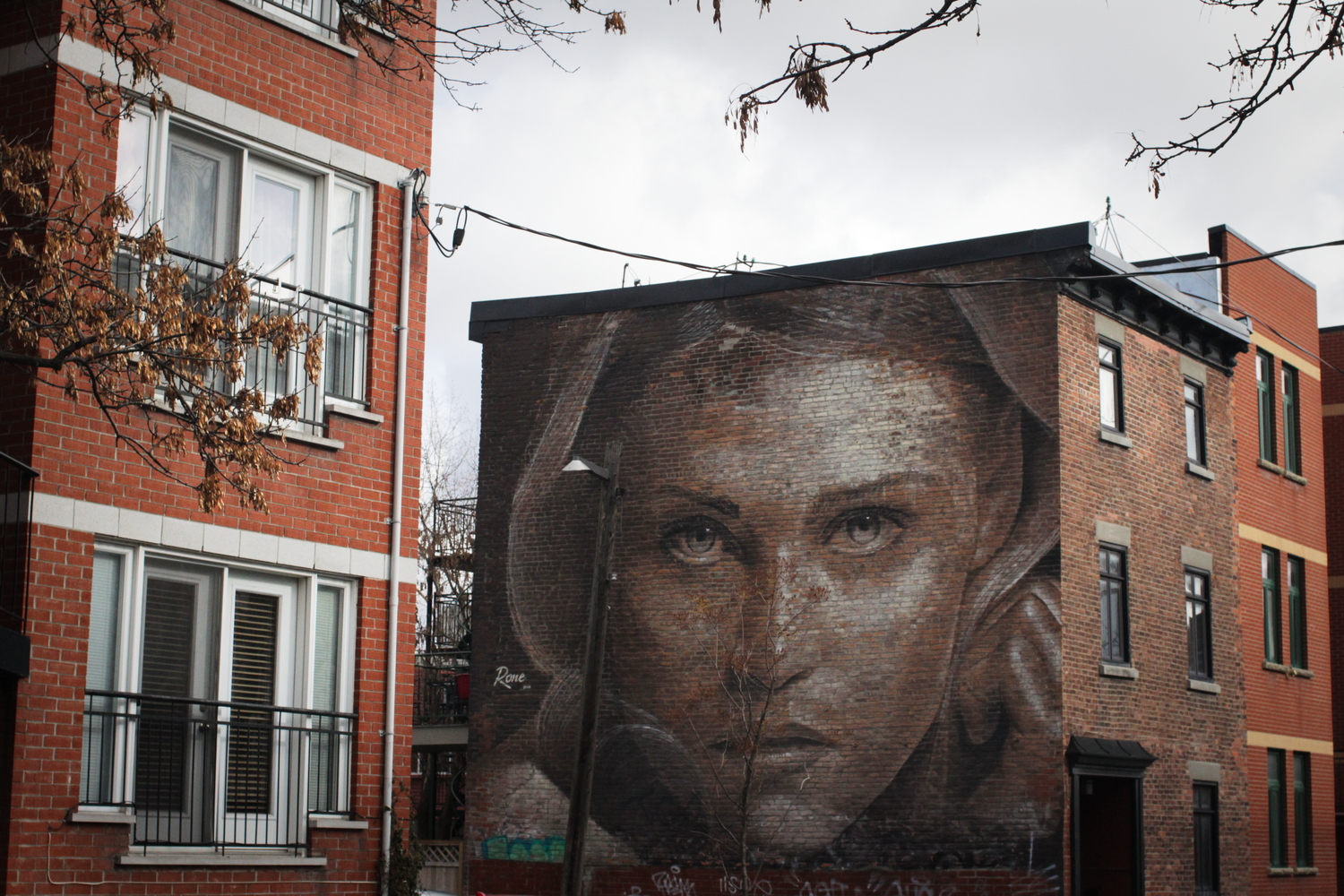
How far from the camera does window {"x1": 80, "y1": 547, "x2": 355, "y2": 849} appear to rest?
1080cm

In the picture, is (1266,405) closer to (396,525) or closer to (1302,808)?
(1302,808)

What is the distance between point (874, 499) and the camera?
23.8 m

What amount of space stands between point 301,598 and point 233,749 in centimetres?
127

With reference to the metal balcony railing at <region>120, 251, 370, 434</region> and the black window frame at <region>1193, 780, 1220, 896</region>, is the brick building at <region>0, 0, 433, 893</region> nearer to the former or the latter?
the metal balcony railing at <region>120, 251, 370, 434</region>

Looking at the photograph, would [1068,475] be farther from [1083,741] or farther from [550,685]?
[550,685]

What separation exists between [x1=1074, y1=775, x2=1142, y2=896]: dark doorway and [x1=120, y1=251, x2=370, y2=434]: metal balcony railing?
13.8 metres

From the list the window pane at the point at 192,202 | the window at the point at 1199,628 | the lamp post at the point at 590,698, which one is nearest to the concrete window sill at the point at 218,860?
the window pane at the point at 192,202

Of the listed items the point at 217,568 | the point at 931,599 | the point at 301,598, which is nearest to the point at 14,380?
the point at 217,568

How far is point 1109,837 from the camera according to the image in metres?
22.7

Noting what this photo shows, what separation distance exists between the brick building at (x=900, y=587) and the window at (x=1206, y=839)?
0.21 ft

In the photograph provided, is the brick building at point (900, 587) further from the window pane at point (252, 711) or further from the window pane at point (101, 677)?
the window pane at point (101, 677)

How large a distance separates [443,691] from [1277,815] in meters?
17.8

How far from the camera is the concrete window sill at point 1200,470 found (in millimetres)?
25312

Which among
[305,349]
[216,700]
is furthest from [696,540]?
[216,700]
